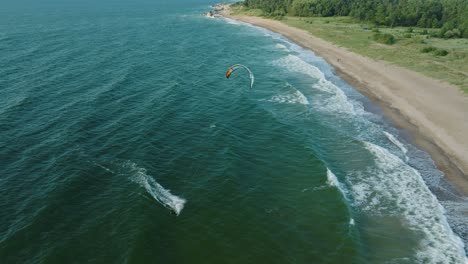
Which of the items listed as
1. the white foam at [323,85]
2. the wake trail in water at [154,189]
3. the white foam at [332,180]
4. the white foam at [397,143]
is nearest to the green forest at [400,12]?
the white foam at [323,85]

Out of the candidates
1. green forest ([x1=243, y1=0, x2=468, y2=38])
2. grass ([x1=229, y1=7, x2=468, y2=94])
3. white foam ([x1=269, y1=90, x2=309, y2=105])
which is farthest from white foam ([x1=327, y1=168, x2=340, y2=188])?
green forest ([x1=243, y1=0, x2=468, y2=38])

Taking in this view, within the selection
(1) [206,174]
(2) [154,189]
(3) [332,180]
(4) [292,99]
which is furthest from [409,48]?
(2) [154,189]

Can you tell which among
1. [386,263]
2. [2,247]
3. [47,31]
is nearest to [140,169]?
[2,247]

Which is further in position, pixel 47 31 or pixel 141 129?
pixel 47 31

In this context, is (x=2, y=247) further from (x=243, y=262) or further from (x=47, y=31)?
(x=47, y=31)

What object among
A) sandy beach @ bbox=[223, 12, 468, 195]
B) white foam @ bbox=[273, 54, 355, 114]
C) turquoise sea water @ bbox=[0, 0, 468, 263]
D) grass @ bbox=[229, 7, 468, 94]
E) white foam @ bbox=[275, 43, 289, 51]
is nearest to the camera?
turquoise sea water @ bbox=[0, 0, 468, 263]

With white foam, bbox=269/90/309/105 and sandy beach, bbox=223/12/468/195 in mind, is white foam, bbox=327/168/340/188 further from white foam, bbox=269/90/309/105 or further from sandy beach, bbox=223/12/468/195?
white foam, bbox=269/90/309/105

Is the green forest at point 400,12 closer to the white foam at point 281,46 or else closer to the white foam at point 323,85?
the white foam at point 281,46
